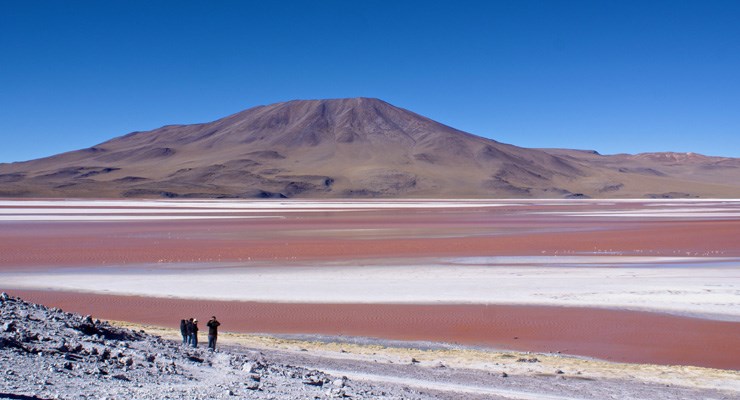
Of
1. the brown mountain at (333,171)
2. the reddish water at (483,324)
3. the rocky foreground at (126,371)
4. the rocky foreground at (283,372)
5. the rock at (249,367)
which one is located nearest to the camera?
the rocky foreground at (126,371)

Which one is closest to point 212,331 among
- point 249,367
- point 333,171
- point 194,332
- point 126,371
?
point 194,332

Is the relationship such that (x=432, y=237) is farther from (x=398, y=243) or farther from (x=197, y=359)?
(x=197, y=359)

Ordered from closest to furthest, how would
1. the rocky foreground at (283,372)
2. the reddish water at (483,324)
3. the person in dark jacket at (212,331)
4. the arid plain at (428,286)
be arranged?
the rocky foreground at (283,372) → the person in dark jacket at (212,331) → the reddish water at (483,324) → the arid plain at (428,286)

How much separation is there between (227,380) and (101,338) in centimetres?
228

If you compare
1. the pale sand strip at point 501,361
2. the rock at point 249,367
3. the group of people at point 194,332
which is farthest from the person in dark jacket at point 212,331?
the rock at point 249,367

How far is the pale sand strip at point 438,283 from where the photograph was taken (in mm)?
15750

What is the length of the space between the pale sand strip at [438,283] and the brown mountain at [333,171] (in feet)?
327

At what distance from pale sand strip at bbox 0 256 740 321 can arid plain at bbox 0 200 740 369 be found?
0.17ft

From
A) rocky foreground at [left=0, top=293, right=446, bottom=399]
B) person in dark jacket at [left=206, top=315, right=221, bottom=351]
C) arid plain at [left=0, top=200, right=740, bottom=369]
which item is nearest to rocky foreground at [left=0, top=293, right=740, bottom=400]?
rocky foreground at [left=0, top=293, right=446, bottom=399]

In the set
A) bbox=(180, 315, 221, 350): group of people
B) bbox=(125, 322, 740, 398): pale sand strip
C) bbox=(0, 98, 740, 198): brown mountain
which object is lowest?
bbox=(125, 322, 740, 398): pale sand strip

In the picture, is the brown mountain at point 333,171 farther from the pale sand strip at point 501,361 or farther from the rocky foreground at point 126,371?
the rocky foreground at point 126,371

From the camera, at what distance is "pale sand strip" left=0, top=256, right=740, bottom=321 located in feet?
51.7

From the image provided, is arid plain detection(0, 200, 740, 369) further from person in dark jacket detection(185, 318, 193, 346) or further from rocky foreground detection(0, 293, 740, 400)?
person in dark jacket detection(185, 318, 193, 346)

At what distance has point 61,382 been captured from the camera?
255 inches
